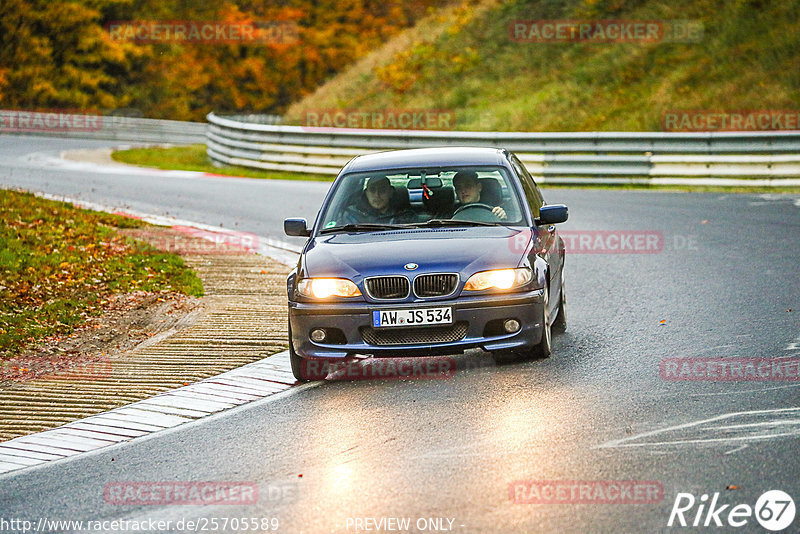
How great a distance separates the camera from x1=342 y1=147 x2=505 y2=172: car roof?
33.3ft

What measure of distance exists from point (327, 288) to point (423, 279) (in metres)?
0.71

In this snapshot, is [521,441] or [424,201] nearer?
[521,441]

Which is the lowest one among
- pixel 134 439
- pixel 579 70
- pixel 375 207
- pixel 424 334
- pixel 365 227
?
pixel 134 439

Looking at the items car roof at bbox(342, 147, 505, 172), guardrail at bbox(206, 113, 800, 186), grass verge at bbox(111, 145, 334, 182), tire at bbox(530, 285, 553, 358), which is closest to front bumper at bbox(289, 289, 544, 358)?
tire at bbox(530, 285, 553, 358)

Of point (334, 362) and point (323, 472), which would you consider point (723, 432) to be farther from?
point (334, 362)

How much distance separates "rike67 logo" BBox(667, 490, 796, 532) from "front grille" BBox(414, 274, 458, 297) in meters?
3.25

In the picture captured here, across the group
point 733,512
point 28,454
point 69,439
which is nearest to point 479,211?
point 69,439

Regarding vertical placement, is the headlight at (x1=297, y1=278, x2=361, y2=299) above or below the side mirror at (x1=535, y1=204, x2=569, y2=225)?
below

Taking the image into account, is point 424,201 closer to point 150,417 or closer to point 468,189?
point 468,189

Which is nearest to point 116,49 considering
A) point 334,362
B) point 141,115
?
point 141,115

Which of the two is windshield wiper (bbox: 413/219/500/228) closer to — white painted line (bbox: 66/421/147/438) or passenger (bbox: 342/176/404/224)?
passenger (bbox: 342/176/404/224)

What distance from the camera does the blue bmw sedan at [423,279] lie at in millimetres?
8648

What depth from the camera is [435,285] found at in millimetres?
8703

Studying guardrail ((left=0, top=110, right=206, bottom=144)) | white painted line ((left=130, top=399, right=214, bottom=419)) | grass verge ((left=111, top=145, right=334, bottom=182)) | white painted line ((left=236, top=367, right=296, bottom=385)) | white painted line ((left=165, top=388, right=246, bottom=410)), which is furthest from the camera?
guardrail ((left=0, top=110, right=206, bottom=144))
